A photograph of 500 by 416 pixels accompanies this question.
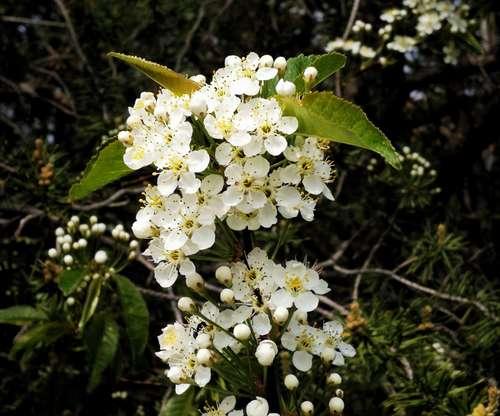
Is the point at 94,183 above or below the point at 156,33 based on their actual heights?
above

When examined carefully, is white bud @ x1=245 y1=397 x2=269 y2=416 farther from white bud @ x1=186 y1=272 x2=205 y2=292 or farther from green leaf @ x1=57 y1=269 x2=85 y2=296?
green leaf @ x1=57 y1=269 x2=85 y2=296

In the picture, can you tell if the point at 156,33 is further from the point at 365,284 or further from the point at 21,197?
the point at 365,284

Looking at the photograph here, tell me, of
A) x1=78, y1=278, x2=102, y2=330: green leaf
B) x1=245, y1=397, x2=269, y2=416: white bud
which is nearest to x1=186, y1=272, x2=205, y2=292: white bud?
x1=245, y1=397, x2=269, y2=416: white bud

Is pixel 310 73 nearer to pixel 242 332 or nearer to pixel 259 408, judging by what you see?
pixel 242 332

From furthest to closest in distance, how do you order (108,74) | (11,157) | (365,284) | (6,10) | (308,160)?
(6,10)
(108,74)
(365,284)
(11,157)
(308,160)

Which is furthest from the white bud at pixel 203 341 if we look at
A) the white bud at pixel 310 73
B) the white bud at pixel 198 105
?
the white bud at pixel 310 73

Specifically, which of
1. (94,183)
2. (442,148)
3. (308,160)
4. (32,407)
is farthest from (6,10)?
(308,160)

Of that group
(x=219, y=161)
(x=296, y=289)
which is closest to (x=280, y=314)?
(x=296, y=289)
